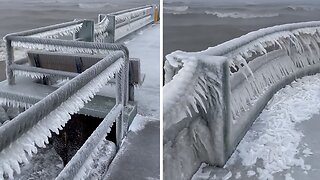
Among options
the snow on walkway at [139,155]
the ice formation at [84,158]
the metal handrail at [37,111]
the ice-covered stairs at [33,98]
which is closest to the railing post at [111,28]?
the ice-covered stairs at [33,98]

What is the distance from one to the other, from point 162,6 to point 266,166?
3.07 ft

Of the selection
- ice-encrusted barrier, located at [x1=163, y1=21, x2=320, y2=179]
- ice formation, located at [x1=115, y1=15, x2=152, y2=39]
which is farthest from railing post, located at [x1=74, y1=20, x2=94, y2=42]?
ice-encrusted barrier, located at [x1=163, y1=21, x2=320, y2=179]

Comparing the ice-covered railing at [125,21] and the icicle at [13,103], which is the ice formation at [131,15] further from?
the icicle at [13,103]

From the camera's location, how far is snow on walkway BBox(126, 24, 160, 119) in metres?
2.46

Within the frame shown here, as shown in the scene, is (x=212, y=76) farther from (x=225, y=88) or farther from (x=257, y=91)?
(x=257, y=91)

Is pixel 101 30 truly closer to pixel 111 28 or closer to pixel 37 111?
pixel 111 28

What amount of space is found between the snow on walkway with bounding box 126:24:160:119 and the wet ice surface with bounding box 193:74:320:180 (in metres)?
0.77

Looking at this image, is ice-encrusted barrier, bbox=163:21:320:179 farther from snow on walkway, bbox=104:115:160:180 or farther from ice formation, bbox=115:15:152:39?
ice formation, bbox=115:15:152:39

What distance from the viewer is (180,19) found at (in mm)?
1619

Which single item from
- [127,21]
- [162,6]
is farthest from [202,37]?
[127,21]

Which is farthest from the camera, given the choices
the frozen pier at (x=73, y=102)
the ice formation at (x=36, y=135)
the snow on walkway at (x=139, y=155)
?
the snow on walkway at (x=139, y=155)

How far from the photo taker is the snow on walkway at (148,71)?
246cm

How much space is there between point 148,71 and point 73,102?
2507 mm

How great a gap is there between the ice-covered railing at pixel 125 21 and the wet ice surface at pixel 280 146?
309 cm
